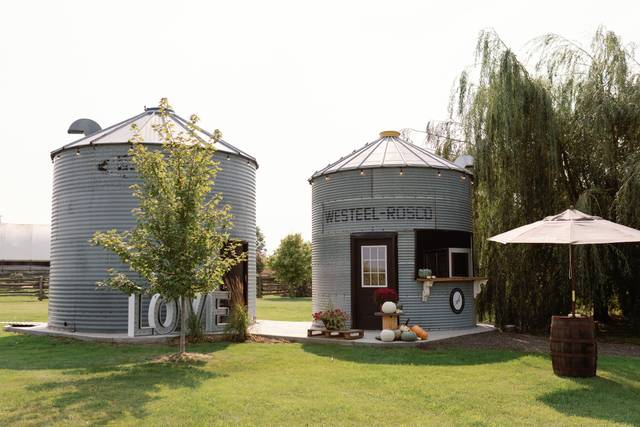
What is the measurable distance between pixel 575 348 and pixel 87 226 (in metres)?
11.4

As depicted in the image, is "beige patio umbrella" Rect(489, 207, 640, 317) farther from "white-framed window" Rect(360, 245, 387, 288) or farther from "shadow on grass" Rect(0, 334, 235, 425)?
"shadow on grass" Rect(0, 334, 235, 425)

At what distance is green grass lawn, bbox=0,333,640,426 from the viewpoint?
22.2 feet

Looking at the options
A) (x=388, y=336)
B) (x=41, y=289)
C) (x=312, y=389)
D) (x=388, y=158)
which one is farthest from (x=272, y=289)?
→ (x=312, y=389)

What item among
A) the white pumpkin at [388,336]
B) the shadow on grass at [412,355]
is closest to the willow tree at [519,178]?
the shadow on grass at [412,355]

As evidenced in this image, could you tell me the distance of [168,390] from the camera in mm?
8125

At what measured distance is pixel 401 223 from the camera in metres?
14.8

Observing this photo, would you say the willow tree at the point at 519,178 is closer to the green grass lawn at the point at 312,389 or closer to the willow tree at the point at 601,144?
the willow tree at the point at 601,144

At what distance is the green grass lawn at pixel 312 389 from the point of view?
22.2 ft

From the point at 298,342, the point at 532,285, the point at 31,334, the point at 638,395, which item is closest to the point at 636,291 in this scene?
the point at 532,285

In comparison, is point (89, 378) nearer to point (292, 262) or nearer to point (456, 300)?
point (456, 300)

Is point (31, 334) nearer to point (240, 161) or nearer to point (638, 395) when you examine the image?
point (240, 161)

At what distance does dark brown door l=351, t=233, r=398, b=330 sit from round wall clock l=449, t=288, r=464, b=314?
174cm

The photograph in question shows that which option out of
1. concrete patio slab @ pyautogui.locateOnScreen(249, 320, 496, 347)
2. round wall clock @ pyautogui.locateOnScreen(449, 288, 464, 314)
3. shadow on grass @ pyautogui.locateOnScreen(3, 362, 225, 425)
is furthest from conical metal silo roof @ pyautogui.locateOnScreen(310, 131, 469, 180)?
shadow on grass @ pyautogui.locateOnScreen(3, 362, 225, 425)

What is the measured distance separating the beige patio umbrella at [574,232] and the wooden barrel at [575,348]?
265 millimetres
